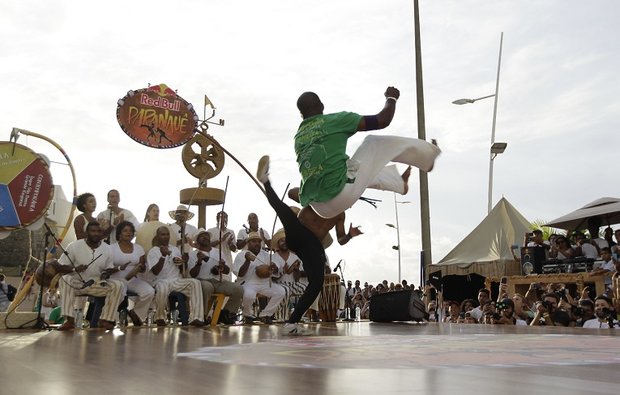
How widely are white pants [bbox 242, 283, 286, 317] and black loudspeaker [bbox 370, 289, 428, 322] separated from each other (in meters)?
1.22

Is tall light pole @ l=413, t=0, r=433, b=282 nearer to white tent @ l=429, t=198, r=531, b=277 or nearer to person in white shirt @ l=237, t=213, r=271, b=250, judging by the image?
white tent @ l=429, t=198, r=531, b=277

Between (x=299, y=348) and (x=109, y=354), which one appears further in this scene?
(x=299, y=348)

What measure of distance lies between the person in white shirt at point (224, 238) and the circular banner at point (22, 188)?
2.03m

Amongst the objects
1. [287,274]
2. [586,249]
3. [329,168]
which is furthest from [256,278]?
[586,249]

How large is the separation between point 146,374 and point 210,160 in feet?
27.5

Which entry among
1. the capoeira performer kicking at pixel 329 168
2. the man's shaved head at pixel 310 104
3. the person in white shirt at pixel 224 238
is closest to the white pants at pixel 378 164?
the capoeira performer kicking at pixel 329 168

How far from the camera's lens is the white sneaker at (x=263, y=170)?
4.80m

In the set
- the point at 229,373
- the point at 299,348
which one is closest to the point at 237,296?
the point at 299,348

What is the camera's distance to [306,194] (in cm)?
440

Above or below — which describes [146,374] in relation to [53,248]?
below

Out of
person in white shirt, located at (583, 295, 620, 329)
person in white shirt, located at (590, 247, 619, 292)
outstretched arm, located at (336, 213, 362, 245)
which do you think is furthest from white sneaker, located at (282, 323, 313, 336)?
person in white shirt, located at (590, 247, 619, 292)

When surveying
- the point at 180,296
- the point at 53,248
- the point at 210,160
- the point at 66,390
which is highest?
the point at 210,160

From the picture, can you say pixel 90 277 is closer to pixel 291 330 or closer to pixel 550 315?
pixel 291 330

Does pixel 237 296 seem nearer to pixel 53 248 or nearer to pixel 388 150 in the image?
pixel 53 248
